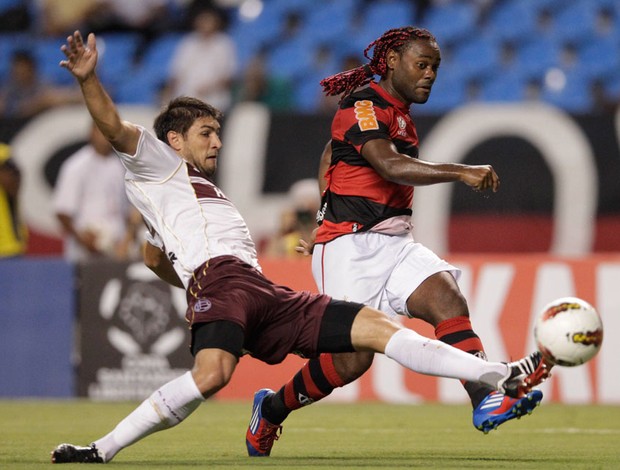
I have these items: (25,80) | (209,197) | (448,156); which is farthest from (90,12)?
(209,197)

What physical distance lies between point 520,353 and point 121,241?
386cm

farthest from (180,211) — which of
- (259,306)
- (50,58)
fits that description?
(50,58)

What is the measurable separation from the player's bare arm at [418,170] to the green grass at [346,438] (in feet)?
4.12

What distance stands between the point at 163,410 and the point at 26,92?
9616 millimetres

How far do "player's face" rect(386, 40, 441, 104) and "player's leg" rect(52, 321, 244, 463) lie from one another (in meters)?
1.80

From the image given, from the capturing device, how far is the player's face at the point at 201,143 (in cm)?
582

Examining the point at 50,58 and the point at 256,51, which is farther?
the point at 50,58

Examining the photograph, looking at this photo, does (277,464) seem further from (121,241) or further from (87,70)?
(121,241)

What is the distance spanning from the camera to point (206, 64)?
46.4 ft

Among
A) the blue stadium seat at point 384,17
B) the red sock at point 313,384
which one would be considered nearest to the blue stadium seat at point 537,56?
the blue stadium seat at point 384,17

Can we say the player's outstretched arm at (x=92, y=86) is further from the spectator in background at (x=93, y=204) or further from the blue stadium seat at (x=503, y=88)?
the blue stadium seat at (x=503, y=88)

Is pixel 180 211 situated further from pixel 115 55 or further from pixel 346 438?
pixel 115 55

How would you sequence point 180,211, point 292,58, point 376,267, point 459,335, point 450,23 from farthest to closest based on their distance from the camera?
1. point 292,58
2. point 450,23
3. point 376,267
4. point 459,335
5. point 180,211

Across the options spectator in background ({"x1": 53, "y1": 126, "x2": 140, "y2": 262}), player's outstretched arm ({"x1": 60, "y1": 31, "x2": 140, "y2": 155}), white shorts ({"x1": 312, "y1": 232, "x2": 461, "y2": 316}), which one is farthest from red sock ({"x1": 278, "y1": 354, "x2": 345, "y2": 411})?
spectator in background ({"x1": 53, "y1": 126, "x2": 140, "y2": 262})
